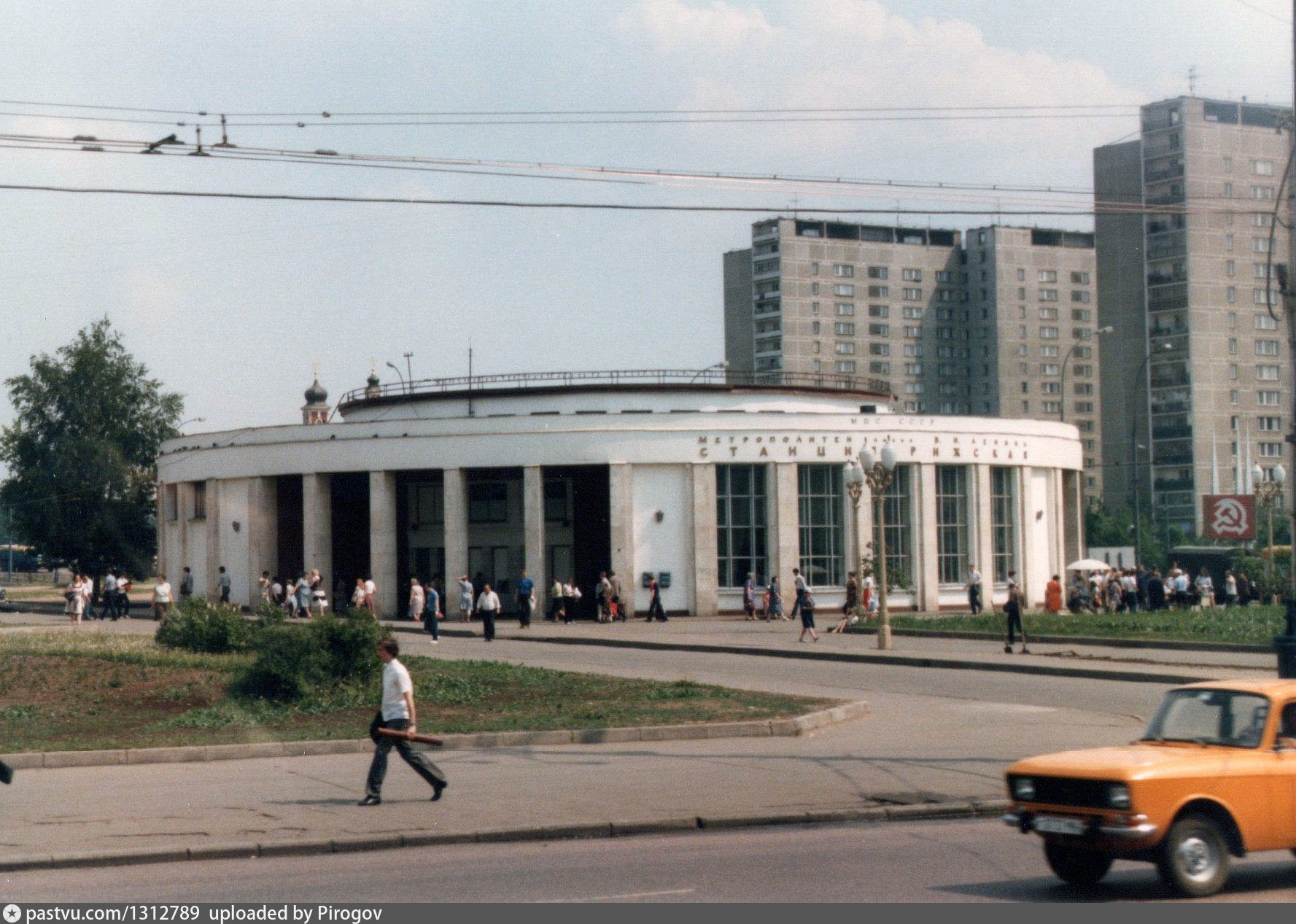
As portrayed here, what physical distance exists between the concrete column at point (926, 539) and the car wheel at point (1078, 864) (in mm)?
46136

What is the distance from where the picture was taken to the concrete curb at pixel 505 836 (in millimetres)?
11711

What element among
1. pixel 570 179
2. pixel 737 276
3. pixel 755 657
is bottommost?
pixel 755 657

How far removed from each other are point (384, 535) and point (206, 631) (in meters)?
23.0

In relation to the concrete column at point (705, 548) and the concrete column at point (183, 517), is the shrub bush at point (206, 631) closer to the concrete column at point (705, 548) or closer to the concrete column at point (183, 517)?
the concrete column at point (705, 548)

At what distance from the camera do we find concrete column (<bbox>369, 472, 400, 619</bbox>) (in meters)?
54.2

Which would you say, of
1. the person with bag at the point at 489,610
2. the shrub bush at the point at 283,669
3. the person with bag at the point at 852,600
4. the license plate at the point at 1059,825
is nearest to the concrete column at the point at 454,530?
the person with bag at the point at 489,610

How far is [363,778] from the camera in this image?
53.1 ft

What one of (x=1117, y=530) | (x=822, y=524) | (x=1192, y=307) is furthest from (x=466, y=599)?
(x=1192, y=307)

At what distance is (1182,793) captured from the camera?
31.3 feet

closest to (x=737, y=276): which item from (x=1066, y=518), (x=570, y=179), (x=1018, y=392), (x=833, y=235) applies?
(x=833, y=235)

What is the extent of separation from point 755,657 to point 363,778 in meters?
19.1
